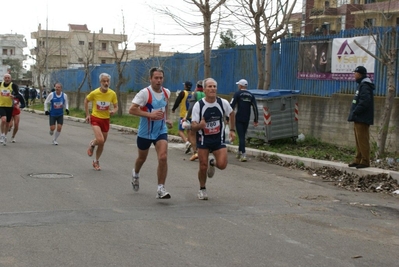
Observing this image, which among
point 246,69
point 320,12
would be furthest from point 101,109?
point 246,69

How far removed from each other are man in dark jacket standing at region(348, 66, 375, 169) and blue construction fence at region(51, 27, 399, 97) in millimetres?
2441

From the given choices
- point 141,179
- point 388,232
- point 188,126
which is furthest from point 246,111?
point 388,232

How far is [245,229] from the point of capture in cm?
746

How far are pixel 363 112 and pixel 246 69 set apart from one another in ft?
33.3

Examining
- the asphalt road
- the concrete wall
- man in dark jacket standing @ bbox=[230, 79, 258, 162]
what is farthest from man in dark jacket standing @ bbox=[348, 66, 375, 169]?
man in dark jacket standing @ bbox=[230, 79, 258, 162]

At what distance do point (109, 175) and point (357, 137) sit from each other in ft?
15.8

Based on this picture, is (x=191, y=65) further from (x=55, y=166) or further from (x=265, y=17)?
(x=55, y=166)

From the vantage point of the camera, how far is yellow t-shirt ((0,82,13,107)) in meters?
16.9

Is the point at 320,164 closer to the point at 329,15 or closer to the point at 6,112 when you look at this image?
the point at 6,112

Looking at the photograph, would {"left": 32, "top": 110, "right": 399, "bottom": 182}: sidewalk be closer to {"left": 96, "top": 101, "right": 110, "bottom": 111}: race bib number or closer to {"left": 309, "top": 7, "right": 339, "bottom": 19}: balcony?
{"left": 96, "top": 101, "right": 110, "bottom": 111}: race bib number

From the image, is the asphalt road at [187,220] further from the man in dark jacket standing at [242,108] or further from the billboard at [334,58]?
the billboard at [334,58]

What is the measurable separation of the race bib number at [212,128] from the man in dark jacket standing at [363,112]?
391cm

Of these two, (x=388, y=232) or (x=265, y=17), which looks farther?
(x=265, y=17)

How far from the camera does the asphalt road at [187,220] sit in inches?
246
